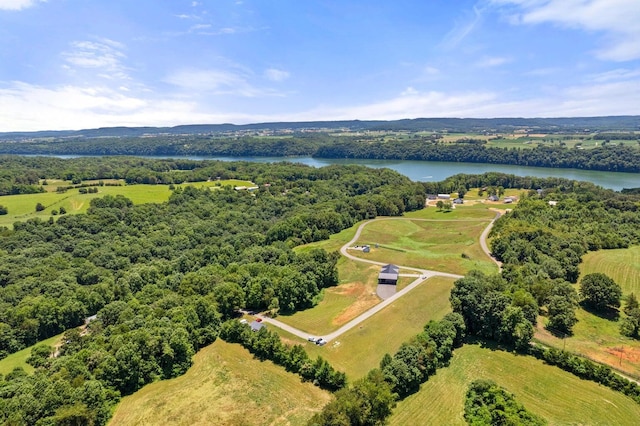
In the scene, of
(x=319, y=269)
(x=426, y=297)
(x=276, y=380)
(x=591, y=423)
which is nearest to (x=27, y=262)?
(x=319, y=269)

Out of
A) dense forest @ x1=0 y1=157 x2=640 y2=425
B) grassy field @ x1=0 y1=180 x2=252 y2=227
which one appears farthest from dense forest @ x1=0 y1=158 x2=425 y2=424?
grassy field @ x1=0 y1=180 x2=252 y2=227

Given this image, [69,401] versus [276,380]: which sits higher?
[69,401]

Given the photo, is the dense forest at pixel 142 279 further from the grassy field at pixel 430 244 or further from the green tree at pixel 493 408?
the green tree at pixel 493 408

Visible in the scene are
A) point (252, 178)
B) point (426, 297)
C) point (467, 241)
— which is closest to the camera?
point (426, 297)

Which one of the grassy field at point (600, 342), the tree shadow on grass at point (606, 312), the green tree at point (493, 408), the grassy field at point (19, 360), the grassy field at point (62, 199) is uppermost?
the grassy field at point (62, 199)

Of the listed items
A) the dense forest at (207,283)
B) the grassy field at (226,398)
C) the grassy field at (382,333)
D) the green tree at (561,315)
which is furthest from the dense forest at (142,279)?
the green tree at (561,315)

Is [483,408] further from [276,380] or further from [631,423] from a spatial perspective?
[276,380]

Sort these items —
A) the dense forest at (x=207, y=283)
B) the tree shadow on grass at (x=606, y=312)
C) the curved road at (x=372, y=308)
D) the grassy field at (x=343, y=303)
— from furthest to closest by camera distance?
the grassy field at (x=343, y=303), the tree shadow on grass at (x=606, y=312), the curved road at (x=372, y=308), the dense forest at (x=207, y=283)
